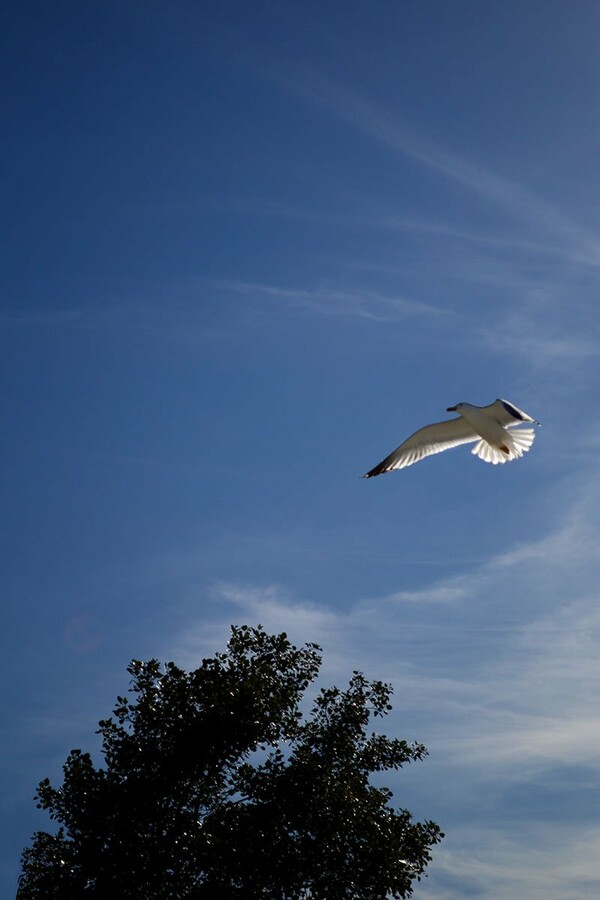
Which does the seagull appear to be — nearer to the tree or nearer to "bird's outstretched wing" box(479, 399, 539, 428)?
"bird's outstretched wing" box(479, 399, 539, 428)

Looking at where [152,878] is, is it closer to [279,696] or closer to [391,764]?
[279,696]

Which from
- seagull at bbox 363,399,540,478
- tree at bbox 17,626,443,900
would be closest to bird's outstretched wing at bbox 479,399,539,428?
seagull at bbox 363,399,540,478

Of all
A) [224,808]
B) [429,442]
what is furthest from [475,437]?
[224,808]

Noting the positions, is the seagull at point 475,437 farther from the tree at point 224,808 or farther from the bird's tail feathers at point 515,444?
the tree at point 224,808

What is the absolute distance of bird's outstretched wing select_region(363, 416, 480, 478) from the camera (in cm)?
2159

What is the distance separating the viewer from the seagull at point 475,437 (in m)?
20.1

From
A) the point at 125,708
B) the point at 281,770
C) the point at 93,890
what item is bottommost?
the point at 93,890

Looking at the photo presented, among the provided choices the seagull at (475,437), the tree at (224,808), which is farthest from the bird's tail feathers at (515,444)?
the tree at (224,808)

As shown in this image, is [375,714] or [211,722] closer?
[211,722]

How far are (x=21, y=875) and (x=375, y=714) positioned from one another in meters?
6.33

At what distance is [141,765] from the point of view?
52.1 feet

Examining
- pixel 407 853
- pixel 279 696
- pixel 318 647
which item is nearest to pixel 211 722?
pixel 279 696

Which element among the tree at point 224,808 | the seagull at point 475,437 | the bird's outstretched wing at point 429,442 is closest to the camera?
the tree at point 224,808

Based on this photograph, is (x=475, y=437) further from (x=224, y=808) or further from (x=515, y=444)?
(x=224, y=808)
